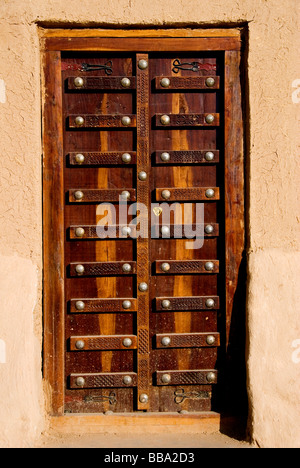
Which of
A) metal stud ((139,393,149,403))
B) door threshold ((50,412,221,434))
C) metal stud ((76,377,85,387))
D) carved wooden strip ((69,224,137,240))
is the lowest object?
door threshold ((50,412,221,434))

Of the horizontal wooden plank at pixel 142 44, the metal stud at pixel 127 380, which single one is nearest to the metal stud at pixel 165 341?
the metal stud at pixel 127 380

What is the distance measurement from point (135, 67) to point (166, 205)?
2.38 ft

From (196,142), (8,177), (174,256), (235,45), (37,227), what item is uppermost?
(235,45)

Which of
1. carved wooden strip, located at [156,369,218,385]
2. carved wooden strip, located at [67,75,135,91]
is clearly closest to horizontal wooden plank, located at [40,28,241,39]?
carved wooden strip, located at [67,75,135,91]

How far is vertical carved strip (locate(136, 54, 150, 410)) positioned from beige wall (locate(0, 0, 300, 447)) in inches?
12.9

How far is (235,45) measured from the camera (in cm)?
224

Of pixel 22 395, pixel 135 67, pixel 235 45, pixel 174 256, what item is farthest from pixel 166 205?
pixel 22 395

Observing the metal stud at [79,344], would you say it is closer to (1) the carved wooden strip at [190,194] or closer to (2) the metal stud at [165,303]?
(2) the metal stud at [165,303]

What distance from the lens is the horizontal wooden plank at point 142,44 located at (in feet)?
7.30

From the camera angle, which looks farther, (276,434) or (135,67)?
(135,67)

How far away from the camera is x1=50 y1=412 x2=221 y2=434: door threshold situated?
2256 mm

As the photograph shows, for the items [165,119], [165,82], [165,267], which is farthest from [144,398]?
[165,82]

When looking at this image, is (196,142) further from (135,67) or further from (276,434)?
(276,434)

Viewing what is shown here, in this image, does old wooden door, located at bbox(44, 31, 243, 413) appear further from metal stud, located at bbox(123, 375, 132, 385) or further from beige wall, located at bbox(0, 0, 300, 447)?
beige wall, located at bbox(0, 0, 300, 447)
